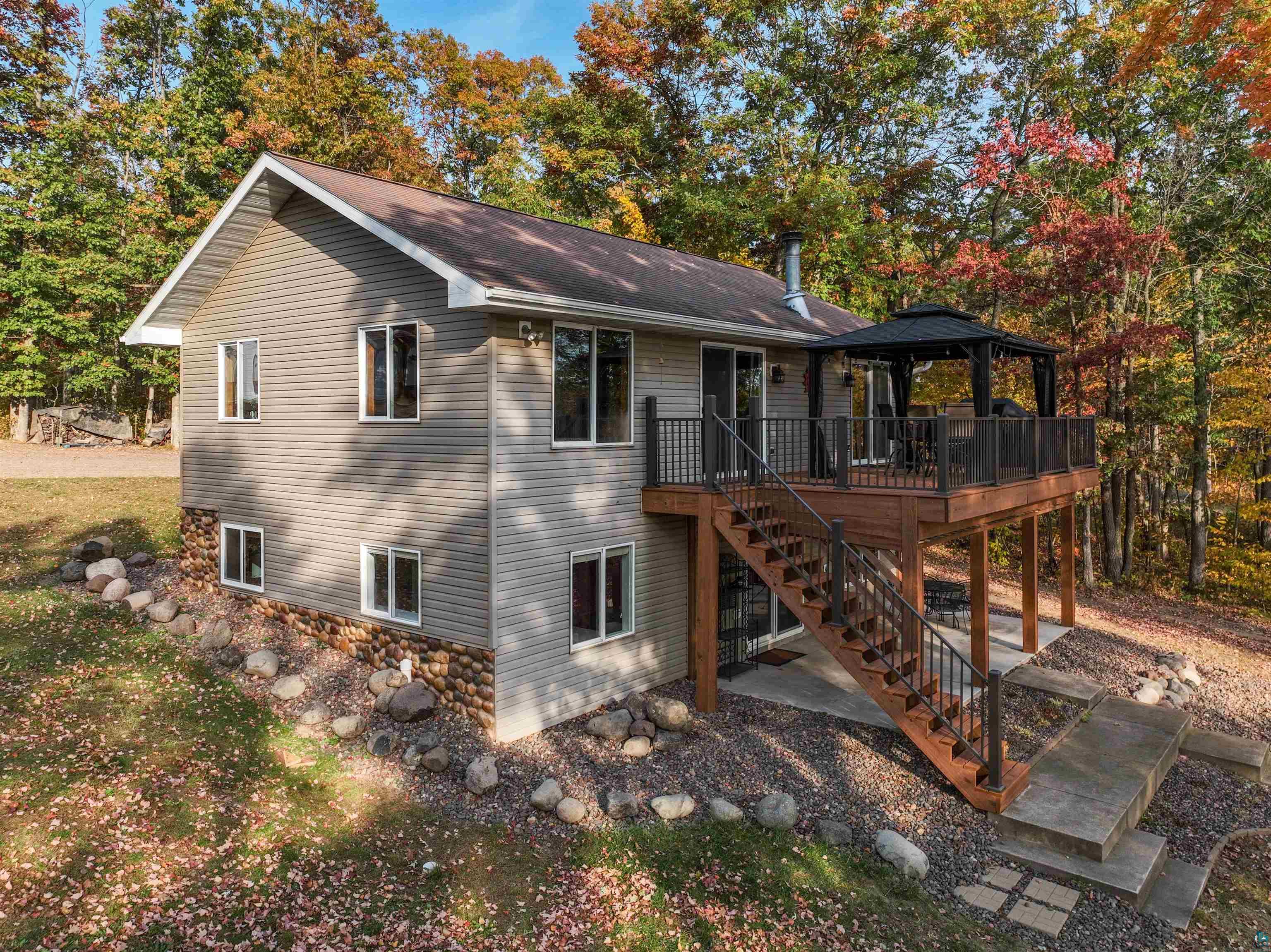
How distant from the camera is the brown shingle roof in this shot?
29.1 feet

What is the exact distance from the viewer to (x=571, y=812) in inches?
278

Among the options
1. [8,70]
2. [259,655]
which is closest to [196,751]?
[259,655]

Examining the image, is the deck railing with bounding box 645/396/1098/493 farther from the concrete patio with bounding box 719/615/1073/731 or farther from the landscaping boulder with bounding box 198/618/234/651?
the landscaping boulder with bounding box 198/618/234/651

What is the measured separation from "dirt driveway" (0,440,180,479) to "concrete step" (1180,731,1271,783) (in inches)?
843

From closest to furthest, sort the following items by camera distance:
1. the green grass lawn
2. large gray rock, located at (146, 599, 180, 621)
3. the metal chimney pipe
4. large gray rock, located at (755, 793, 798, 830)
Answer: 1. the green grass lawn
2. large gray rock, located at (755, 793, 798, 830)
3. large gray rock, located at (146, 599, 180, 621)
4. the metal chimney pipe

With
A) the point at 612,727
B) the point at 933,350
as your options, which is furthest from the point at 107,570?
the point at 933,350

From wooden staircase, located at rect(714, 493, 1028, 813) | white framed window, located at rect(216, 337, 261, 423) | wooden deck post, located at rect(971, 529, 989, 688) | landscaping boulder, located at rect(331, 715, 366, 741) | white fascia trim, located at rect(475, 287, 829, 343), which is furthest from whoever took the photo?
white framed window, located at rect(216, 337, 261, 423)

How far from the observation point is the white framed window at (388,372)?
9414mm

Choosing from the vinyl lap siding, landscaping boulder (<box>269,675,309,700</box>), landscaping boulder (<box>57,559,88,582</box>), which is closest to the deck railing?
the vinyl lap siding

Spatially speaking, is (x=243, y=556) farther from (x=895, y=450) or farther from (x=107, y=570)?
(x=895, y=450)

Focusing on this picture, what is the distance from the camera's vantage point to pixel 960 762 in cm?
761

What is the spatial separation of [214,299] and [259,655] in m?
6.03

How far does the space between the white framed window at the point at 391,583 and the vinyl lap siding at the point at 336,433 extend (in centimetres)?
15

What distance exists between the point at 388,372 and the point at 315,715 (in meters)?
4.18
